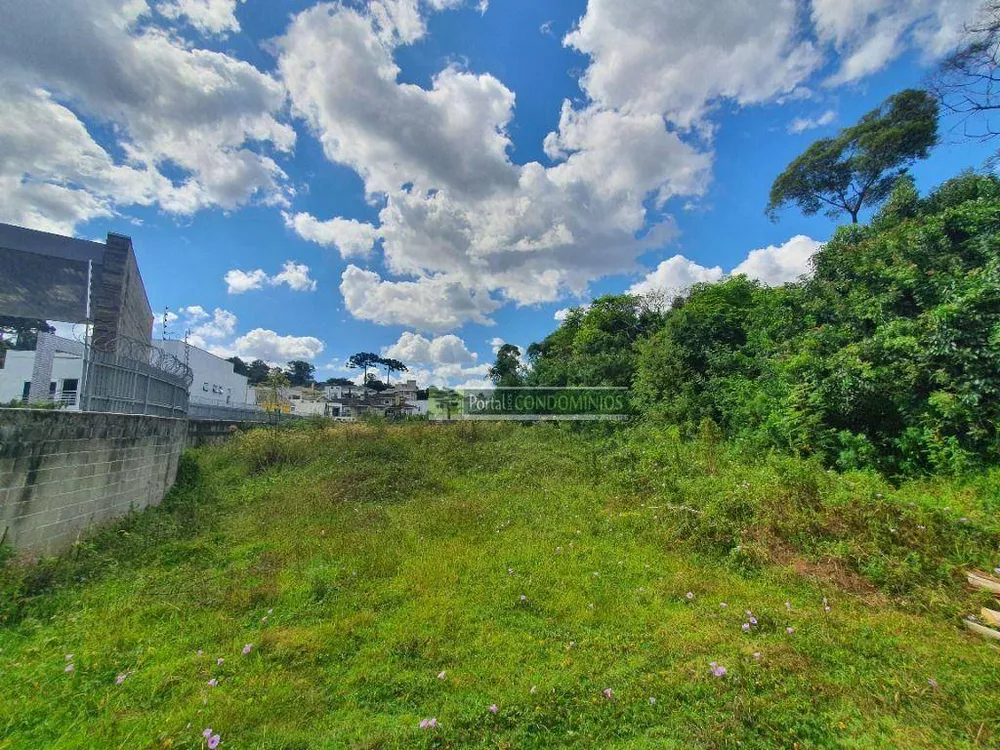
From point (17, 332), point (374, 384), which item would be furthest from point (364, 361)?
point (17, 332)

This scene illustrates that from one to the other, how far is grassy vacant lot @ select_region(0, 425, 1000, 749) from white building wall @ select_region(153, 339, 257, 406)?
21974mm

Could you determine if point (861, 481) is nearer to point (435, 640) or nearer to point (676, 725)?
point (676, 725)

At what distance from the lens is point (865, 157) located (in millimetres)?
13664

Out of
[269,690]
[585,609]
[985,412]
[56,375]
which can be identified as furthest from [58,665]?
[56,375]

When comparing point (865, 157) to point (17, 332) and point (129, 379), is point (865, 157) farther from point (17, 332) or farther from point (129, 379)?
point (17, 332)

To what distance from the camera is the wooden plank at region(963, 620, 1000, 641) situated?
2516 mm

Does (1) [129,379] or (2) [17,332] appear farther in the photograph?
(2) [17,332]

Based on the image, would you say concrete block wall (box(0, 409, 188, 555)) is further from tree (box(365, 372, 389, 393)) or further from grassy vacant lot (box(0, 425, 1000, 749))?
tree (box(365, 372, 389, 393))

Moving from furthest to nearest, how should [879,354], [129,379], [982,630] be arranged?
[879,354] → [129,379] → [982,630]

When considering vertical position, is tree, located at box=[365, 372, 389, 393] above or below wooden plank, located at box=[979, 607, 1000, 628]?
above

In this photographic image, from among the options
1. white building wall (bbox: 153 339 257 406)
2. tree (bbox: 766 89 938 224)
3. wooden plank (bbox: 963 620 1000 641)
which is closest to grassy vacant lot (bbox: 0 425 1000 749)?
wooden plank (bbox: 963 620 1000 641)

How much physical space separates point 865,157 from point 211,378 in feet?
122

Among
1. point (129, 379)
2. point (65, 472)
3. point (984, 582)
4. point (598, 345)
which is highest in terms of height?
point (598, 345)

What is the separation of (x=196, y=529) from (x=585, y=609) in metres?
4.64
